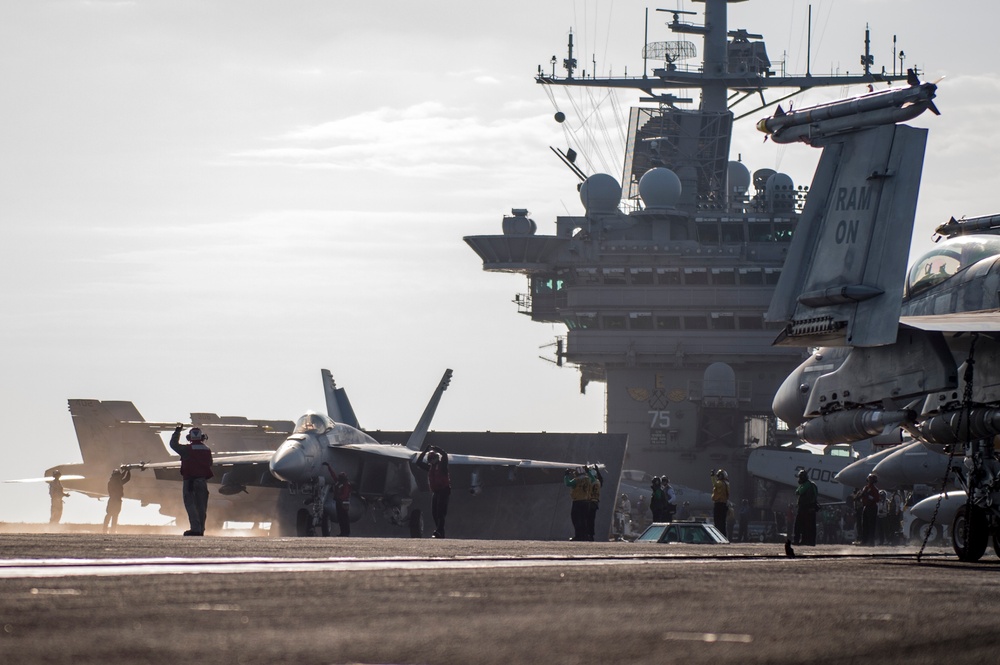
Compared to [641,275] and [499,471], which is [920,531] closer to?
[499,471]

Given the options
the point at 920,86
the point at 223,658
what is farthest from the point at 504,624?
the point at 920,86

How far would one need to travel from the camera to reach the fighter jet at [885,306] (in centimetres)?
1316

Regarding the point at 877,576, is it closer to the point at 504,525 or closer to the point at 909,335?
the point at 909,335

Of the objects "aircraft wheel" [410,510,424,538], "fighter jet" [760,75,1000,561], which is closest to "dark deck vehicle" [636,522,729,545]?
"fighter jet" [760,75,1000,561]

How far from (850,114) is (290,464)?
19.4 meters

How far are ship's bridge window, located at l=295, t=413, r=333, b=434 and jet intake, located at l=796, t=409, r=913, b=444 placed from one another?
19664mm

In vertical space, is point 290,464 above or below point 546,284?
below

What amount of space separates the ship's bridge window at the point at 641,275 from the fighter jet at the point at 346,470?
91.0ft

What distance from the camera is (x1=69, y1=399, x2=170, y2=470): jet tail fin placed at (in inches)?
2206

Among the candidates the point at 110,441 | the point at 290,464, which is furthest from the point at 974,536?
the point at 110,441

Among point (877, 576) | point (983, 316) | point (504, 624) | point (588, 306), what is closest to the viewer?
point (504, 624)

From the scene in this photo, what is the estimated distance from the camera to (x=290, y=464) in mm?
30891

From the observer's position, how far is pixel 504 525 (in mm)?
47562

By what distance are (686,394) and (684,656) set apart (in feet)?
226
